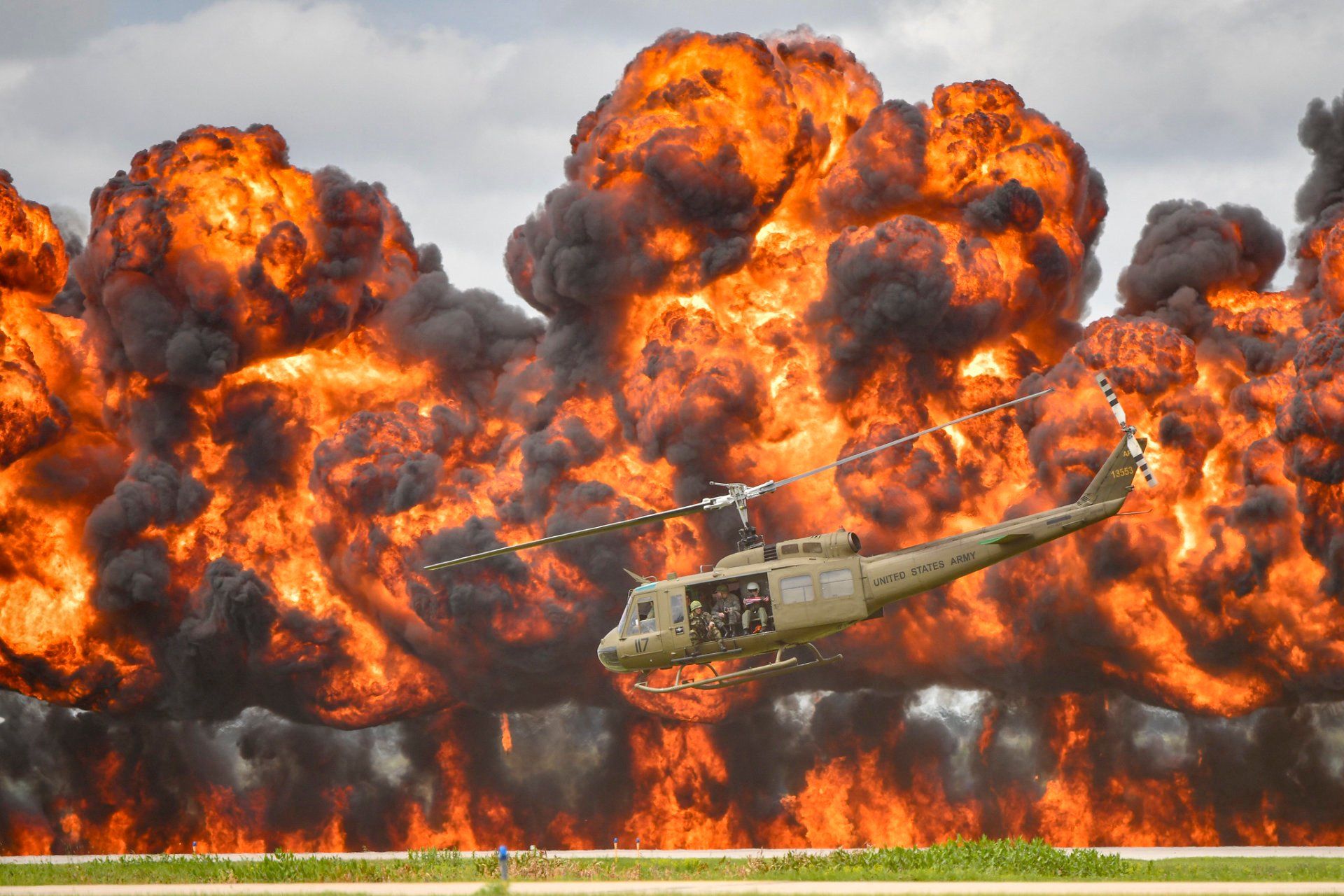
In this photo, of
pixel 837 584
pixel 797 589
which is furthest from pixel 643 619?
pixel 837 584

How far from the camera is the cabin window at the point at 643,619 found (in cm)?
4062

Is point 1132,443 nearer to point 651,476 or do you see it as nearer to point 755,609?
point 755,609

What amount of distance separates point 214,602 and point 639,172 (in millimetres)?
25602

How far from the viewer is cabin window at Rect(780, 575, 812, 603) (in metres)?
39.0

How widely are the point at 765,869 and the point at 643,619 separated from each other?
25.0 ft

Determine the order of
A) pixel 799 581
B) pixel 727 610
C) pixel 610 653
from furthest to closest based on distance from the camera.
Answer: pixel 610 653 → pixel 727 610 → pixel 799 581

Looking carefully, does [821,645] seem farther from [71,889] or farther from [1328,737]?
[71,889]

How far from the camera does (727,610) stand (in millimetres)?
40000

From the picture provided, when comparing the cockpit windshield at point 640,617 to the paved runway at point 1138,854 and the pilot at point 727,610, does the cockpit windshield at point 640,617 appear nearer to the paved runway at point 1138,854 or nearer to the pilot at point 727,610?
the pilot at point 727,610

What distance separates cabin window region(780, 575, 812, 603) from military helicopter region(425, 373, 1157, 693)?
2 centimetres

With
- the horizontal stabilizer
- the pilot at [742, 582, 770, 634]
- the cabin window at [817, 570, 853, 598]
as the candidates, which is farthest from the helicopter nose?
the horizontal stabilizer

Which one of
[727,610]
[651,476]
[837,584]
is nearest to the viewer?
[837,584]

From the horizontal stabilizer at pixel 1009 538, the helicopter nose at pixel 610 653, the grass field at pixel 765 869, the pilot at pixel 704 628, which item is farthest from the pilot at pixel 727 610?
the horizontal stabilizer at pixel 1009 538

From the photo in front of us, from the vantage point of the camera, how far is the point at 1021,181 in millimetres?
57906
